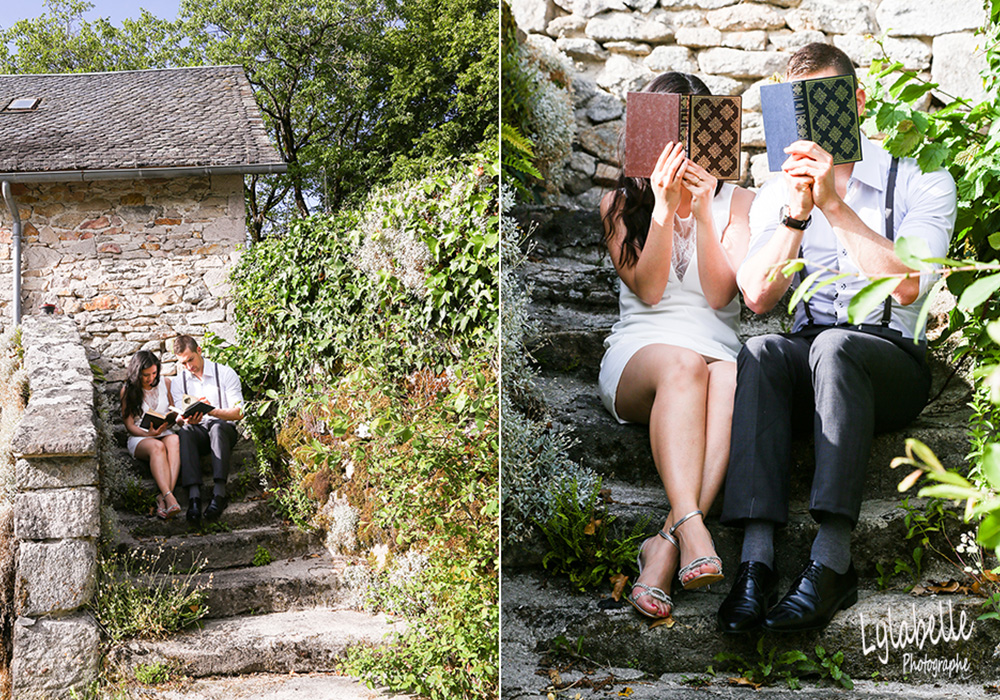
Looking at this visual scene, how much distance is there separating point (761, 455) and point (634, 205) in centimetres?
71

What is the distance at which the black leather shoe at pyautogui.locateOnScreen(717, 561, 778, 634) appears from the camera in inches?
63.5

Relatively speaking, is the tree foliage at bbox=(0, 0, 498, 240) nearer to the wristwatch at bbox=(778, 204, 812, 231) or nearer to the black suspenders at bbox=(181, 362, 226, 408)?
the black suspenders at bbox=(181, 362, 226, 408)

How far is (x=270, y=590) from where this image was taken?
398 cm

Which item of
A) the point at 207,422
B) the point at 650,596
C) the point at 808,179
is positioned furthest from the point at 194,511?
the point at 808,179

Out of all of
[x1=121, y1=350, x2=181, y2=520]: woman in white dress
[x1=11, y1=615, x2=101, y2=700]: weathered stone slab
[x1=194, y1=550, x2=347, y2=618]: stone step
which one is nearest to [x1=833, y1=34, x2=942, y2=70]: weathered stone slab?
[x1=194, y1=550, x2=347, y2=618]: stone step

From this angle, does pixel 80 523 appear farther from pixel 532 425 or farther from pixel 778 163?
pixel 778 163

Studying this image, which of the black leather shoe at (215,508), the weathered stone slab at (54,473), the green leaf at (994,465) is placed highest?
the green leaf at (994,465)

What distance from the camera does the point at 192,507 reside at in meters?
4.73

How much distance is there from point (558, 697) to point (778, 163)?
131 centimetres

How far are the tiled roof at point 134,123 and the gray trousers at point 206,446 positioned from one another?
2.59 m

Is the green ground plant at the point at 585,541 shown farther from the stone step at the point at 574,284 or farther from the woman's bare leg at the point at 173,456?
the woman's bare leg at the point at 173,456

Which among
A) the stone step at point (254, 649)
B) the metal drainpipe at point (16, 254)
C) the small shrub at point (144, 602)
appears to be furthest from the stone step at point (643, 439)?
the metal drainpipe at point (16, 254)

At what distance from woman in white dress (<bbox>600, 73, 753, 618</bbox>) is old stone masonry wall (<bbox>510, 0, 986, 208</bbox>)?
8 cm

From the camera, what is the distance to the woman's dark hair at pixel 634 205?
1913 millimetres
